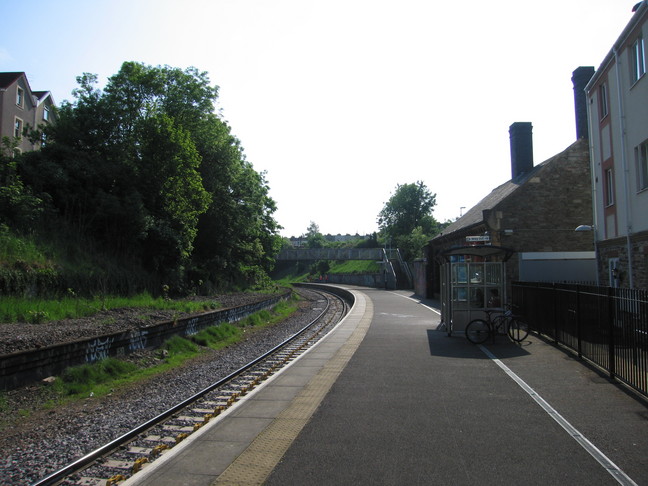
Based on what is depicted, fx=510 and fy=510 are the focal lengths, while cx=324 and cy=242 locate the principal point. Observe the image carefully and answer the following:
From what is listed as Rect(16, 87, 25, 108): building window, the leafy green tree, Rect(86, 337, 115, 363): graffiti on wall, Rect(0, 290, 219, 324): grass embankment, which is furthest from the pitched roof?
Rect(86, 337, 115, 363): graffiti on wall

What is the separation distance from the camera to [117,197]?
21188 mm

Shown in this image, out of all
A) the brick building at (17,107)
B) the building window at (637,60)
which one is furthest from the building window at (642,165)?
the brick building at (17,107)

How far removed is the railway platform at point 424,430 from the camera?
482cm

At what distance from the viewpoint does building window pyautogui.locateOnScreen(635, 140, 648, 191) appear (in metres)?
14.0

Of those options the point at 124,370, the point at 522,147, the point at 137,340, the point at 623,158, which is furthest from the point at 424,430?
the point at 522,147

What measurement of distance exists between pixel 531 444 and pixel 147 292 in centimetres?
1787

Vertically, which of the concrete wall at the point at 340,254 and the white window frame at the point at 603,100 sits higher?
the white window frame at the point at 603,100

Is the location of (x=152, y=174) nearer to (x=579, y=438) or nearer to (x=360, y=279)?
(x=579, y=438)

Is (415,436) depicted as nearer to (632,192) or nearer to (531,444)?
(531,444)

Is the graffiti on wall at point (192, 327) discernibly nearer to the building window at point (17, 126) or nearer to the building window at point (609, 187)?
the building window at point (609, 187)

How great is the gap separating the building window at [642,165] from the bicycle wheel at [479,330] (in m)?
5.94

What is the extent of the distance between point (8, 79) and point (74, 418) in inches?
1448

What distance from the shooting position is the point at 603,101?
16.9 metres

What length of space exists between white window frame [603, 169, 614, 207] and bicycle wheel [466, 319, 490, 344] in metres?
6.98
